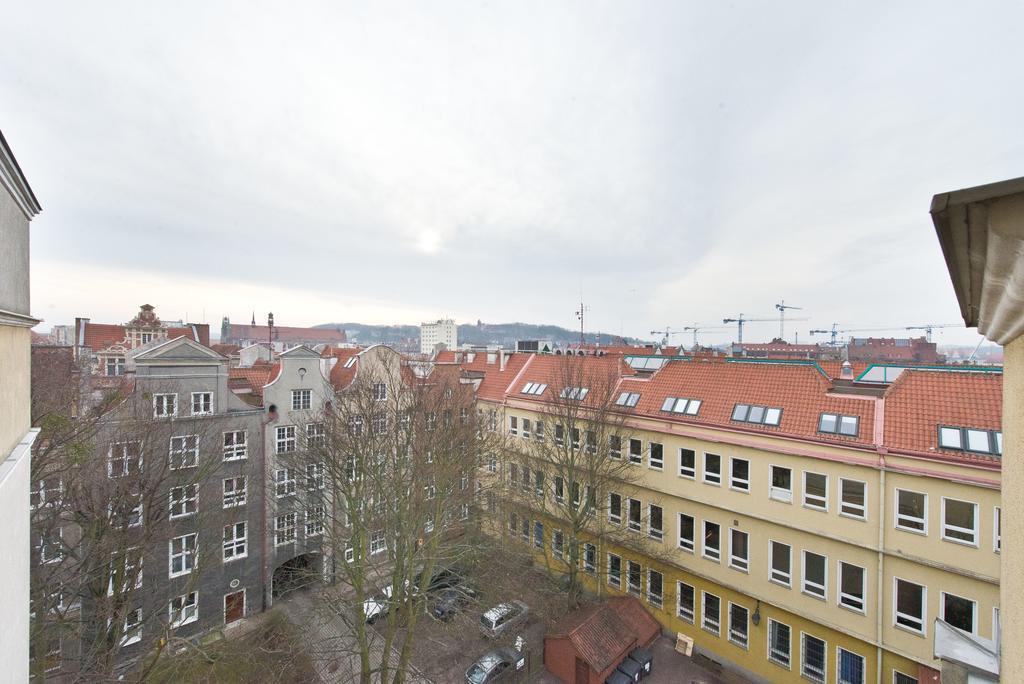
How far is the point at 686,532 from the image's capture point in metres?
19.2

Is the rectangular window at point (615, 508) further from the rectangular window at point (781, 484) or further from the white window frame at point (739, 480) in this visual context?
the rectangular window at point (781, 484)

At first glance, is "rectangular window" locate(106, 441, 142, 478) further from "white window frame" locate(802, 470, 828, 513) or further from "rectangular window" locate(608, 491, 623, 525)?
"white window frame" locate(802, 470, 828, 513)

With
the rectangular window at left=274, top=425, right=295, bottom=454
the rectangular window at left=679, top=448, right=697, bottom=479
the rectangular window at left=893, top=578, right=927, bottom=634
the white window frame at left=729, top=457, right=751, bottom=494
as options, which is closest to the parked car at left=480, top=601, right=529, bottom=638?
the rectangular window at left=679, top=448, right=697, bottom=479

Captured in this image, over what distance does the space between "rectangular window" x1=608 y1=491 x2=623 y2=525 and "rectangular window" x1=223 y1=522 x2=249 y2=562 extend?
1708 centimetres

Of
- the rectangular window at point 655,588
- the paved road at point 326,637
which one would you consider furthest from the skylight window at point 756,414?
the paved road at point 326,637

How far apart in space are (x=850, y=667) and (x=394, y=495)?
1716 centimetres

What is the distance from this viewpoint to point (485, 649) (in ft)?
58.7

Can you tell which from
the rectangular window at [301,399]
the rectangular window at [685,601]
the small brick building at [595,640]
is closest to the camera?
the small brick building at [595,640]

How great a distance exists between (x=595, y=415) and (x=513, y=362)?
13.3 meters

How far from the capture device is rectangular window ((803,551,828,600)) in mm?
15602

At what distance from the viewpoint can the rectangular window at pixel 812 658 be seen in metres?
15.7

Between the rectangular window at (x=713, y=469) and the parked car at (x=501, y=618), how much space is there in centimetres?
1016

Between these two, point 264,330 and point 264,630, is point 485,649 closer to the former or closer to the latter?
point 264,630

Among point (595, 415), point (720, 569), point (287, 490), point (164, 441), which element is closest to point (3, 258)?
point (164, 441)
